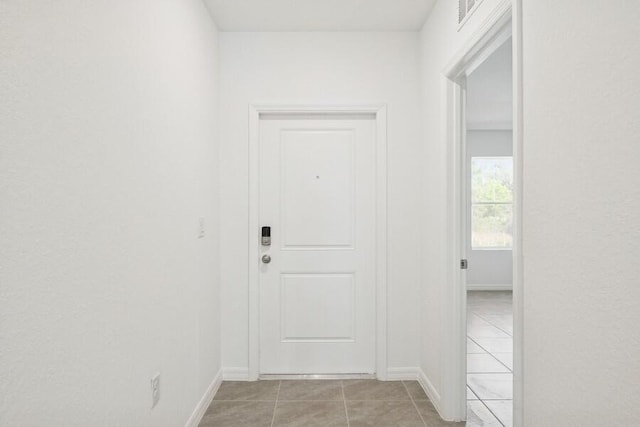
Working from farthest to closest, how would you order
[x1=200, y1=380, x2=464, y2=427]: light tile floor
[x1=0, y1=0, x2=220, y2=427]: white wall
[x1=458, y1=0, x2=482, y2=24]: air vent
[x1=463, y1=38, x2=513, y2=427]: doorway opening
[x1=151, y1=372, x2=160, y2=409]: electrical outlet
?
[x1=463, y1=38, x2=513, y2=427]: doorway opening, [x1=200, y1=380, x2=464, y2=427]: light tile floor, [x1=458, y1=0, x2=482, y2=24]: air vent, [x1=151, y1=372, x2=160, y2=409]: electrical outlet, [x1=0, y1=0, x2=220, y2=427]: white wall

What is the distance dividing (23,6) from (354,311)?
2716mm

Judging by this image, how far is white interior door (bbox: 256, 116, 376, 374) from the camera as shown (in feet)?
10.5

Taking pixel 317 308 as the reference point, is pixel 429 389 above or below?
below

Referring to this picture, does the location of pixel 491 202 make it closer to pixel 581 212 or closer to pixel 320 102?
pixel 320 102

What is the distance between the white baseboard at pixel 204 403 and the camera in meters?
2.40

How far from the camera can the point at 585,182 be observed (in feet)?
3.97

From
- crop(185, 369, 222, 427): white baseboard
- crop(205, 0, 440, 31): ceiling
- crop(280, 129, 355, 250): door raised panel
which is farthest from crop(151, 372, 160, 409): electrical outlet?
crop(205, 0, 440, 31): ceiling

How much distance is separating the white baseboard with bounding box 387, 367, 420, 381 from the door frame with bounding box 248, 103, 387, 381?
47 millimetres

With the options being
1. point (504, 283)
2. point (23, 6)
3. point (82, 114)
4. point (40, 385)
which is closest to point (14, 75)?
point (23, 6)

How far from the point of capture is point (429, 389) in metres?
2.82

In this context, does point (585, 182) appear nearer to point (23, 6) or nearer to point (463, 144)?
point (463, 144)

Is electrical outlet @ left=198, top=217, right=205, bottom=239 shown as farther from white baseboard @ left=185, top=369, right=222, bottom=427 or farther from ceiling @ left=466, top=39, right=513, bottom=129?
ceiling @ left=466, top=39, right=513, bottom=129

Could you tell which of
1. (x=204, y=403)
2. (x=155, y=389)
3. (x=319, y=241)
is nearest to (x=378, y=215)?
(x=319, y=241)

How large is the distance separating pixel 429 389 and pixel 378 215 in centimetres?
125
